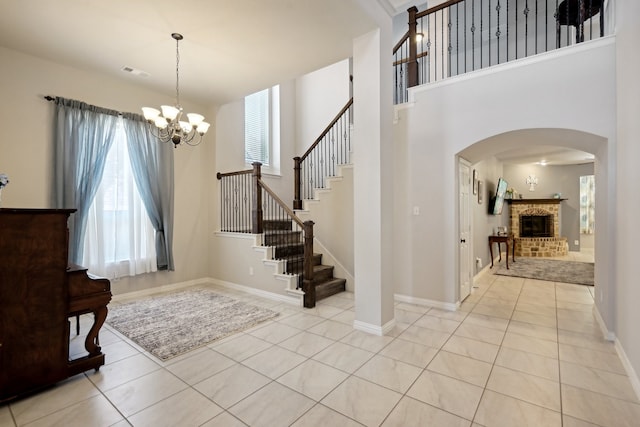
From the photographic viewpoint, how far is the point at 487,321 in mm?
3570

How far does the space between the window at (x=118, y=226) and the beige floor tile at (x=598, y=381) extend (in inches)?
204

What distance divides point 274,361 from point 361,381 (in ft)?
2.59

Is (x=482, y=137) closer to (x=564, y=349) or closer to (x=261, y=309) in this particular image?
(x=564, y=349)

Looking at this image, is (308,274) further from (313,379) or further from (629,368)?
(629,368)

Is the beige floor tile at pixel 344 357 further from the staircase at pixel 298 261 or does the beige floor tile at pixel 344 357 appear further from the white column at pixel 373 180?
the staircase at pixel 298 261

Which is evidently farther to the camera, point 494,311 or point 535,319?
point 494,311

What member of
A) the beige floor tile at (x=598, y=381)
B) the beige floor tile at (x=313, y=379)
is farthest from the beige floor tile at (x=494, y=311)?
the beige floor tile at (x=313, y=379)

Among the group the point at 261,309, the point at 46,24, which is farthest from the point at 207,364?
the point at 46,24

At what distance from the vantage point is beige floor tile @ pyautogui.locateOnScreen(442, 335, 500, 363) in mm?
2711

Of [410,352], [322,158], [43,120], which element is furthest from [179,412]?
[322,158]

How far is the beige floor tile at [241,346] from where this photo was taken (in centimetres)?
277

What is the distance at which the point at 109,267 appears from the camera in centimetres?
430

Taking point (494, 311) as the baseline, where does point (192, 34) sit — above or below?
above

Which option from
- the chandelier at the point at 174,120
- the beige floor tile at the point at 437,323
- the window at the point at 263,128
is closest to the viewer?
the chandelier at the point at 174,120
